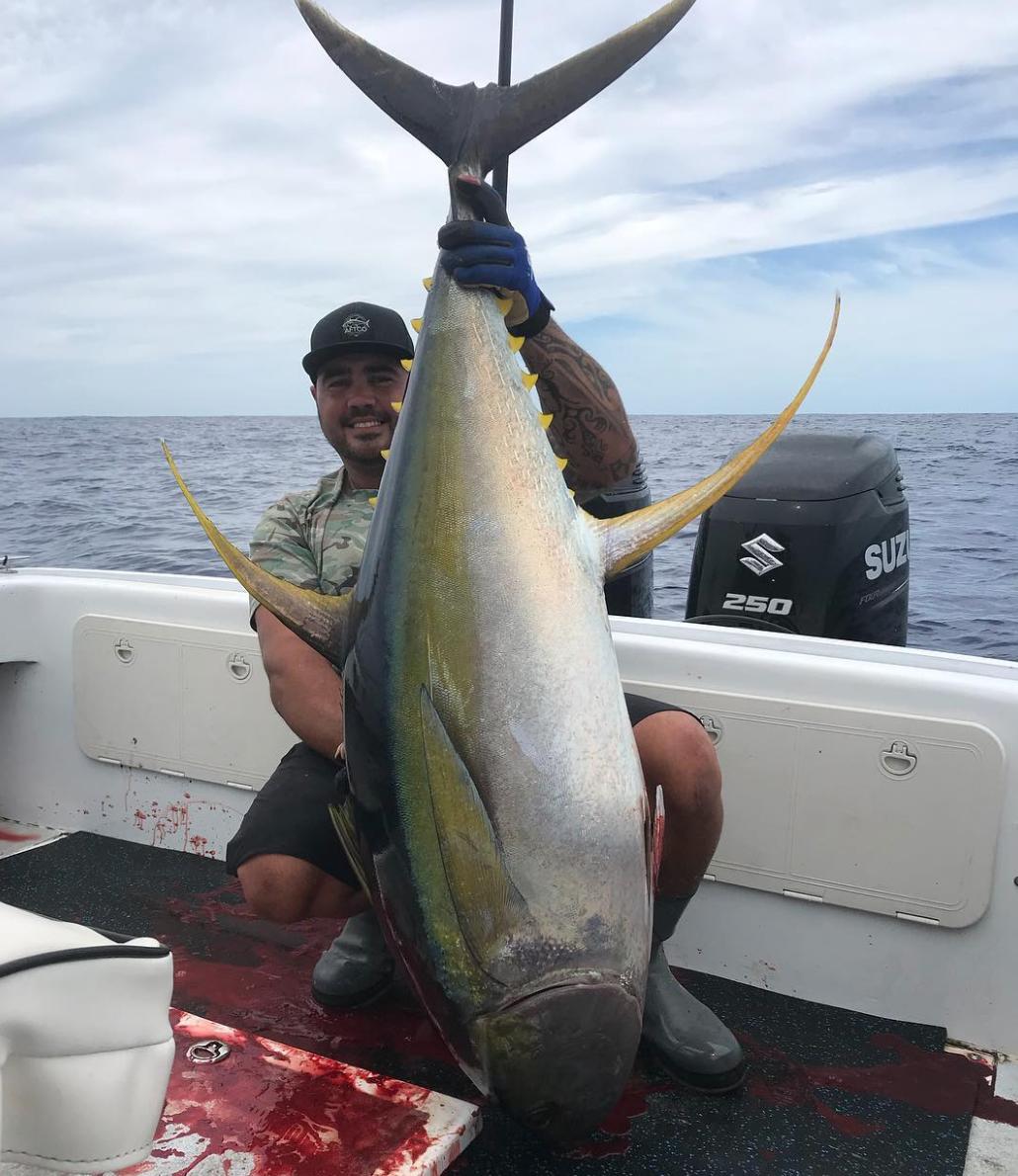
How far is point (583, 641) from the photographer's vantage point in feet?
4.40

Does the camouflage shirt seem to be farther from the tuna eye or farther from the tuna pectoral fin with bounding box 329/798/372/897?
the tuna eye

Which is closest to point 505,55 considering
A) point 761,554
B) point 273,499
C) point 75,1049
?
point 761,554

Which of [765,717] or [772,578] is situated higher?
[772,578]

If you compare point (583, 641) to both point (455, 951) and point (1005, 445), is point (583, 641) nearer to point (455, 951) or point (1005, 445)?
point (455, 951)

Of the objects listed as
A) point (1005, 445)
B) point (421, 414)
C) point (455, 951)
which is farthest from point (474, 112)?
point (1005, 445)

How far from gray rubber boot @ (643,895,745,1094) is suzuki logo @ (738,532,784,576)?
3.65 ft

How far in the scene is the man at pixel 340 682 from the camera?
180 centimetres

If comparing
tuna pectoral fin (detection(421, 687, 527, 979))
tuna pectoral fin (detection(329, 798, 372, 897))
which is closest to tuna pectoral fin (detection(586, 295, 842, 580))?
tuna pectoral fin (detection(421, 687, 527, 979))

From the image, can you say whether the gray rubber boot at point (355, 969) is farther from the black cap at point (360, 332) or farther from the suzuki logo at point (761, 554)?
the suzuki logo at point (761, 554)

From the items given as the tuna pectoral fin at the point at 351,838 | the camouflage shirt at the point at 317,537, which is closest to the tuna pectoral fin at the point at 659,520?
the tuna pectoral fin at the point at 351,838

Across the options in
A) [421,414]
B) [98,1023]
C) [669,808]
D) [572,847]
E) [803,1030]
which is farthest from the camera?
[803,1030]

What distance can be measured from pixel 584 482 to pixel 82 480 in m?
20.0

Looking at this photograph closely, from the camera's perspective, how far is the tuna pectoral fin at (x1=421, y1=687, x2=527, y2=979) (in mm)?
1244

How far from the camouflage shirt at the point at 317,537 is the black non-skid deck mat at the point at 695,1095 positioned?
0.80 meters
